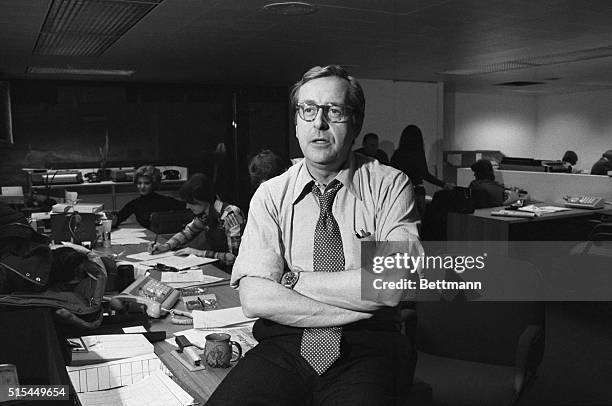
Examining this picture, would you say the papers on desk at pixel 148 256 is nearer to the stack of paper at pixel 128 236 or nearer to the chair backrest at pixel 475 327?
the stack of paper at pixel 128 236

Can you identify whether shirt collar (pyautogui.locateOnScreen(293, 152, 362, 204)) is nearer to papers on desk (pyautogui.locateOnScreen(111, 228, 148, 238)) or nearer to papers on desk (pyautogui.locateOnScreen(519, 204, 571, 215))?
papers on desk (pyautogui.locateOnScreen(111, 228, 148, 238))

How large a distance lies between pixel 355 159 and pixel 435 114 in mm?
9827

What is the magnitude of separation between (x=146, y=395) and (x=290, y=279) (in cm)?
59

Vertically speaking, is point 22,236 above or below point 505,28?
below

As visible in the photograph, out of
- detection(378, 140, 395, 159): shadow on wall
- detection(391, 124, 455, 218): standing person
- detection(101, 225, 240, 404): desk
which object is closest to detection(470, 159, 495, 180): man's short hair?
detection(391, 124, 455, 218): standing person

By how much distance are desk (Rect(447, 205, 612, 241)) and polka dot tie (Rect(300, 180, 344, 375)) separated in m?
4.30

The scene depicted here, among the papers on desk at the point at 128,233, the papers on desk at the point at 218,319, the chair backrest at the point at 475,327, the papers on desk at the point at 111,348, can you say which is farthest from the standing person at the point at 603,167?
the papers on desk at the point at 111,348

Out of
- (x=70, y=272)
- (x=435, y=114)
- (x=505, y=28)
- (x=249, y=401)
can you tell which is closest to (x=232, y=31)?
(x=505, y=28)

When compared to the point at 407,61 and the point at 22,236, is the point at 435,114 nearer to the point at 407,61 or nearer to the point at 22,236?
the point at 407,61

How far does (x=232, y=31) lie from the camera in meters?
5.59

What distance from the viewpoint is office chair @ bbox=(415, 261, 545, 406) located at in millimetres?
2459

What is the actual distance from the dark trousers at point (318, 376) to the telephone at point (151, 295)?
3.23ft

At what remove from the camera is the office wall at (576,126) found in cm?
1363

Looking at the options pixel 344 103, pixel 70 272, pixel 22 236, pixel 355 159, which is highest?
pixel 344 103
